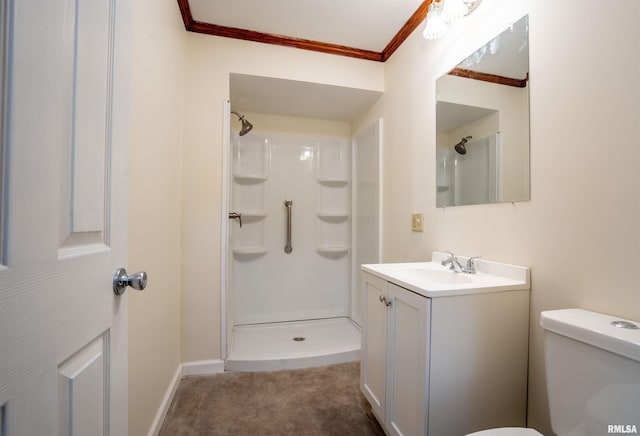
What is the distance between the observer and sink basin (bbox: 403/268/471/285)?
1.22 meters

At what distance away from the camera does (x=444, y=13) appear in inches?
54.2

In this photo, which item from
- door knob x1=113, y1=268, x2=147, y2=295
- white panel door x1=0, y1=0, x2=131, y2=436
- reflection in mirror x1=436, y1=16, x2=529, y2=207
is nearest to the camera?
white panel door x1=0, y1=0, x2=131, y2=436

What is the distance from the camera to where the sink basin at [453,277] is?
98 cm

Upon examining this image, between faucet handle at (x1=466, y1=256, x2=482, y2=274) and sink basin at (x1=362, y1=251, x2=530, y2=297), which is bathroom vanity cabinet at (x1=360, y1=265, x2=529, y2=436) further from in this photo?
faucet handle at (x1=466, y1=256, x2=482, y2=274)

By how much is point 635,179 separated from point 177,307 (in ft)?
7.00

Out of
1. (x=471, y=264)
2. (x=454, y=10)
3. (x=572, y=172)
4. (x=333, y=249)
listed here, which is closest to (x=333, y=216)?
(x=333, y=249)

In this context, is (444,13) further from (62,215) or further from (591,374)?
(62,215)

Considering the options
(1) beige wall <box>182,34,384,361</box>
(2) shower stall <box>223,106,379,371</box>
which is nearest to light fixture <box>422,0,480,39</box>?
(2) shower stall <box>223,106,379,371</box>

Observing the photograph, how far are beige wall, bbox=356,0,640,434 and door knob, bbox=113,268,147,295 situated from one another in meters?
1.31

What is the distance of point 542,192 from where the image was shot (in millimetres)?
1025

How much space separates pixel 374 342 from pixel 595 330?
82cm

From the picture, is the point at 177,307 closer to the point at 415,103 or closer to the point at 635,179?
the point at 415,103

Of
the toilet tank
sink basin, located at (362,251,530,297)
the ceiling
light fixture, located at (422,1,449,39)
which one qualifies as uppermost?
the ceiling

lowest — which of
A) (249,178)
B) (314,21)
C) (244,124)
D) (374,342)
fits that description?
(374,342)
